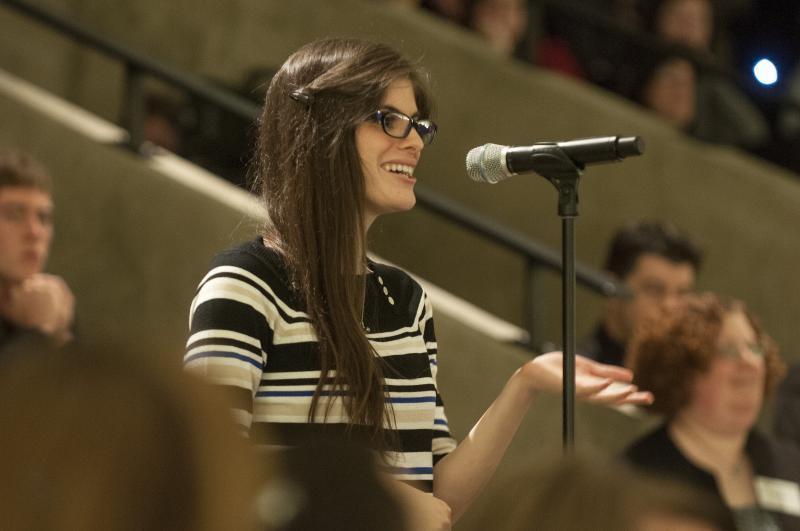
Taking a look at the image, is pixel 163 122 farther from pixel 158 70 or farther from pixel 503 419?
pixel 503 419

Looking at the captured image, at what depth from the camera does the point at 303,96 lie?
7.82ft

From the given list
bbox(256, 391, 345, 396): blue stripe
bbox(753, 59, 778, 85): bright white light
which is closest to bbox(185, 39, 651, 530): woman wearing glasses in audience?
bbox(256, 391, 345, 396): blue stripe

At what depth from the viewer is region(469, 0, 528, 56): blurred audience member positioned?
22.0ft

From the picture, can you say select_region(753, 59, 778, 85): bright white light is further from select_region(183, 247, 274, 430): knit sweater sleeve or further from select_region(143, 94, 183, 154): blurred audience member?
select_region(183, 247, 274, 430): knit sweater sleeve

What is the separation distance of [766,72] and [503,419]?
18.0ft

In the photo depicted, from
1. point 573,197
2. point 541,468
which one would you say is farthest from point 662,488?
point 573,197

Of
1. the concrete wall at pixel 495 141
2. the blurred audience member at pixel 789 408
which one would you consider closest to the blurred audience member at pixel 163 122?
the concrete wall at pixel 495 141

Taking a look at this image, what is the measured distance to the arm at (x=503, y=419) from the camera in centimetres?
236

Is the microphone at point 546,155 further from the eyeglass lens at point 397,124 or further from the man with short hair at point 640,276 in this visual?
the man with short hair at point 640,276

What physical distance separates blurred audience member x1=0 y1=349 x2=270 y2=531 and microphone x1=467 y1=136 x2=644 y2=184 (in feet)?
4.52

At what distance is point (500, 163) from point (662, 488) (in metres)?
1.41

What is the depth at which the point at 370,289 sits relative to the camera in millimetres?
2414

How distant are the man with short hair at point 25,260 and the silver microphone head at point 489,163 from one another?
1707mm

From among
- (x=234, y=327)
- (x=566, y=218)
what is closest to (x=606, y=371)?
(x=566, y=218)
